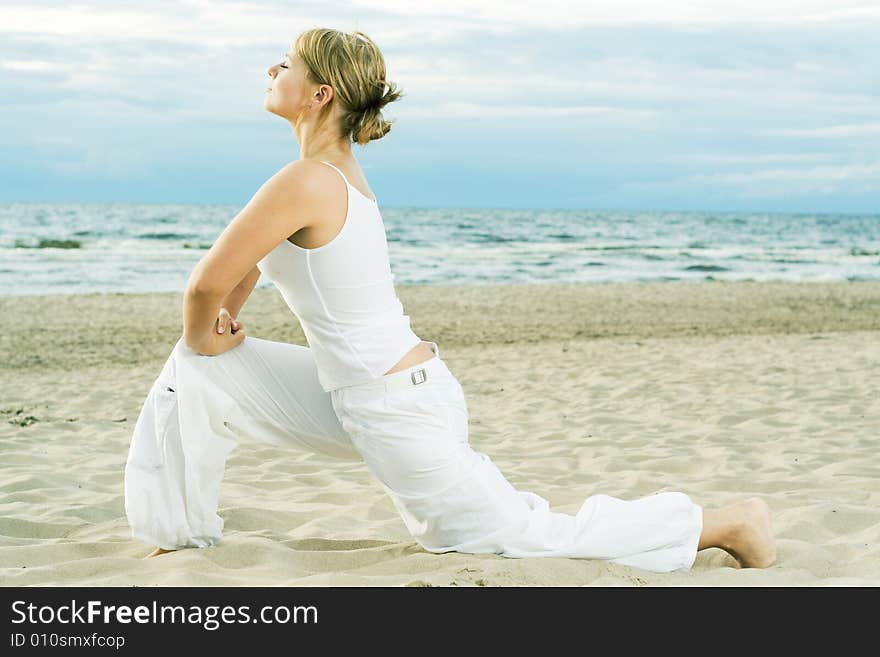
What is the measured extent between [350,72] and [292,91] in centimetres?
19

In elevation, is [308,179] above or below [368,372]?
above

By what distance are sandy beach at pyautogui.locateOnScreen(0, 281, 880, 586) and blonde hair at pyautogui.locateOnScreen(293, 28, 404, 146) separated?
4.55 feet

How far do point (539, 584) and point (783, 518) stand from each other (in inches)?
57.3

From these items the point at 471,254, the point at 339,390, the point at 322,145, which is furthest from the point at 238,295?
the point at 471,254

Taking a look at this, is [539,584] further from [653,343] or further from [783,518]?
[653,343]

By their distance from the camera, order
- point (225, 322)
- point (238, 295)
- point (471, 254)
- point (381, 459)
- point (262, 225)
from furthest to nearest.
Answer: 1. point (471, 254)
2. point (238, 295)
3. point (225, 322)
4. point (381, 459)
5. point (262, 225)

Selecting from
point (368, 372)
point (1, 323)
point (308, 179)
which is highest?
point (308, 179)

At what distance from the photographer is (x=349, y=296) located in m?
2.91

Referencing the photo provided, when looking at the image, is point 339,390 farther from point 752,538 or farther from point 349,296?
point 752,538

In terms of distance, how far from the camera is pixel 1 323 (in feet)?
40.5

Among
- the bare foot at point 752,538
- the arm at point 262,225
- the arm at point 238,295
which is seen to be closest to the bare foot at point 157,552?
the arm at point 238,295
